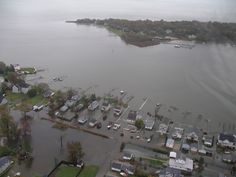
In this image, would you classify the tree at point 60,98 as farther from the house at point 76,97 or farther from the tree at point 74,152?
the tree at point 74,152

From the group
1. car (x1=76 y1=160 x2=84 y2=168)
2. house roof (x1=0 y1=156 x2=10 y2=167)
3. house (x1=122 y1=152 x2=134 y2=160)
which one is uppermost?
house (x1=122 y1=152 x2=134 y2=160)

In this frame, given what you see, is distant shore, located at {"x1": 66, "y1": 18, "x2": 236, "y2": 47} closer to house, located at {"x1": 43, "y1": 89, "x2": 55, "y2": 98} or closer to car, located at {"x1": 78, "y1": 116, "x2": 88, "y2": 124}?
house, located at {"x1": 43, "y1": 89, "x2": 55, "y2": 98}

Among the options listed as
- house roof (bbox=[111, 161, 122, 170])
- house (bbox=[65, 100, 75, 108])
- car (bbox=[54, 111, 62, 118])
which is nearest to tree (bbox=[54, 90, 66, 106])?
house (bbox=[65, 100, 75, 108])

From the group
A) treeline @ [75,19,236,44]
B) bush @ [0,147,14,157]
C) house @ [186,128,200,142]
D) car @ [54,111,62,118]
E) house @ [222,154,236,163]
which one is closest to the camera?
bush @ [0,147,14,157]

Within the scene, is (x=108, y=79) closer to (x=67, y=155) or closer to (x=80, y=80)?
(x=80, y=80)

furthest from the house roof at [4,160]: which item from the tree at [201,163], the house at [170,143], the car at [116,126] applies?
the tree at [201,163]

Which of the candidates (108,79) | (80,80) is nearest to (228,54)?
(108,79)
